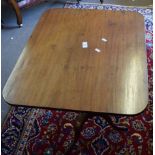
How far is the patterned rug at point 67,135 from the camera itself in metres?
1.38

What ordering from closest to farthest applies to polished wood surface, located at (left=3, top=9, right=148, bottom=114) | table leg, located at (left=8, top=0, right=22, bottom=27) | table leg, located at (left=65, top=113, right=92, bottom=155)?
polished wood surface, located at (left=3, top=9, right=148, bottom=114)
table leg, located at (left=65, top=113, right=92, bottom=155)
table leg, located at (left=8, top=0, right=22, bottom=27)

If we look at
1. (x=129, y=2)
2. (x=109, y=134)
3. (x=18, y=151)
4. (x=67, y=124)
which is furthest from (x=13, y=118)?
(x=129, y=2)

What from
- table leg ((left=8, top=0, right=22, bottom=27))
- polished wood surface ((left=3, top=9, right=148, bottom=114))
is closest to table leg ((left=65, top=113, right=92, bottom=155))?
polished wood surface ((left=3, top=9, right=148, bottom=114))

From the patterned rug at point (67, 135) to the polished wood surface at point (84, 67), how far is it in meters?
0.40

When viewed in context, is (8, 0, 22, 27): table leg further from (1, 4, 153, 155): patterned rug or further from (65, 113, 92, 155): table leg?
(65, 113, 92, 155): table leg

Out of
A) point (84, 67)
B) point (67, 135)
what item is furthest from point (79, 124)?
point (84, 67)

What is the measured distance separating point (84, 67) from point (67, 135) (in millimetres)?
487

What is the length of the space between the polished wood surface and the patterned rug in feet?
1.31

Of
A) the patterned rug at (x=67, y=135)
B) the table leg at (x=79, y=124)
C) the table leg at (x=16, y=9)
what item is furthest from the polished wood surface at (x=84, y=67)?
the table leg at (x=16, y=9)

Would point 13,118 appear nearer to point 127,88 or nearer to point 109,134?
point 109,134

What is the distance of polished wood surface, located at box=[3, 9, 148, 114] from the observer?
3.44 feet

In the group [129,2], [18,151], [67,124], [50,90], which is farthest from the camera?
[129,2]

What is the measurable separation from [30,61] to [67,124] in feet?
1.63

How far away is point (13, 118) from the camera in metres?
1.58
